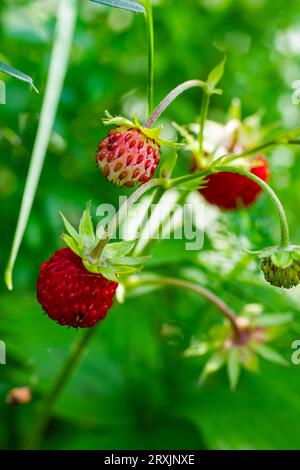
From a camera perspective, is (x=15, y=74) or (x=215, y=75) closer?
(x=15, y=74)

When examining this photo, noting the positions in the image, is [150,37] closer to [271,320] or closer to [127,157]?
[127,157]

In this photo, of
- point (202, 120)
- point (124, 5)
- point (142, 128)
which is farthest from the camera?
point (202, 120)

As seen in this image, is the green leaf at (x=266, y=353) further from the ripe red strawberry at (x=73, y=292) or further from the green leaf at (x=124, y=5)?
the green leaf at (x=124, y=5)

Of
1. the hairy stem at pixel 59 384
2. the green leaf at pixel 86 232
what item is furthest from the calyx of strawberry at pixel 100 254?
the hairy stem at pixel 59 384

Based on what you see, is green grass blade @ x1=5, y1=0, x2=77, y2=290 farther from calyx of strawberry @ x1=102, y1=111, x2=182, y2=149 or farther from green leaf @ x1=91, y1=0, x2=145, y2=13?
calyx of strawberry @ x1=102, y1=111, x2=182, y2=149

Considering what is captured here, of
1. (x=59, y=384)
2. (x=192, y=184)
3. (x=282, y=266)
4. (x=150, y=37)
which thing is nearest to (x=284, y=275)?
(x=282, y=266)

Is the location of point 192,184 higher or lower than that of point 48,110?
higher

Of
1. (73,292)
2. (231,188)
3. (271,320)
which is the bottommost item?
(73,292)

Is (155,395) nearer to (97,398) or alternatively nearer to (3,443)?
(97,398)
